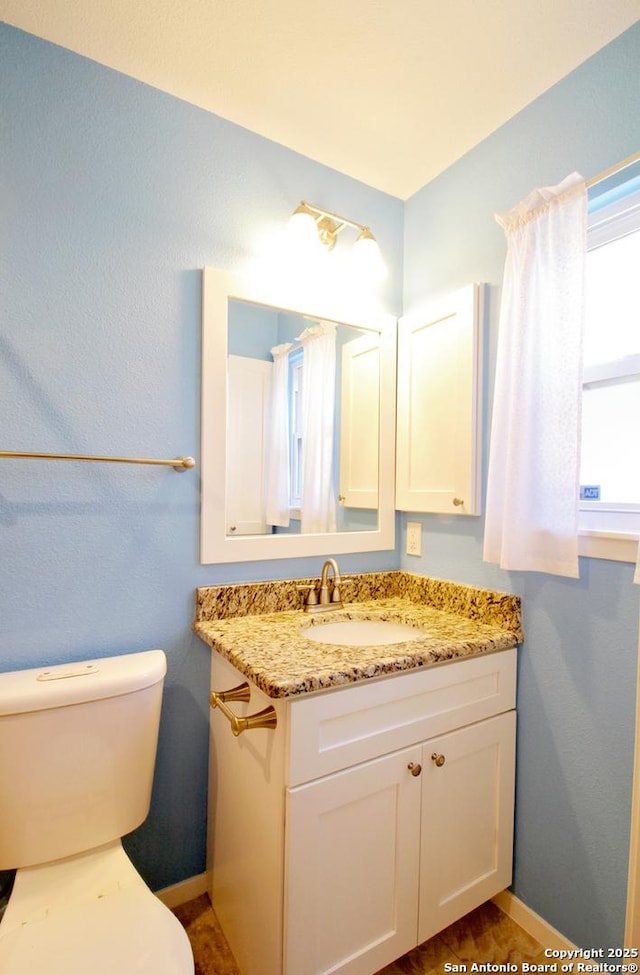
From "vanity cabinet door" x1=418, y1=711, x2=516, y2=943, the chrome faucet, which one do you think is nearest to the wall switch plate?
the chrome faucet

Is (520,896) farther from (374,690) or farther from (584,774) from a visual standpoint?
(374,690)

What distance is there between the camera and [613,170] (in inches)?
39.6

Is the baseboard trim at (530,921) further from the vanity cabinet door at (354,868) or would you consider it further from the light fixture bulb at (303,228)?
the light fixture bulb at (303,228)

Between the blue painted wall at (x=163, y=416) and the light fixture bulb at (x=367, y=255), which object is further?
the light fixture bulb at (x=367, y=255)

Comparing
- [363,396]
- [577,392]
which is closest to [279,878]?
[577,392]

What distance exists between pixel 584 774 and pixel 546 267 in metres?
1.32

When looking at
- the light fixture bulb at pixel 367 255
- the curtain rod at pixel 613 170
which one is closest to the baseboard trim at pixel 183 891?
the light fixture bulb at pixel 367 255

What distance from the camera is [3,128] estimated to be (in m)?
1.09

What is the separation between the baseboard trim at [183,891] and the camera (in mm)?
1299

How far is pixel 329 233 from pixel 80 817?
1770 mm

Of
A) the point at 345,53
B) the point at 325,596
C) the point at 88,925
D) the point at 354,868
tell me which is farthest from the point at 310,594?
the point at 345,53

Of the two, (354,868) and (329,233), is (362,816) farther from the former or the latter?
(329,233)

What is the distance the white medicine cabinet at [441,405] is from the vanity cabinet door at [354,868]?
81 cm

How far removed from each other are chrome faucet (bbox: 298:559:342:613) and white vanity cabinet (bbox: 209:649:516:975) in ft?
1.12
